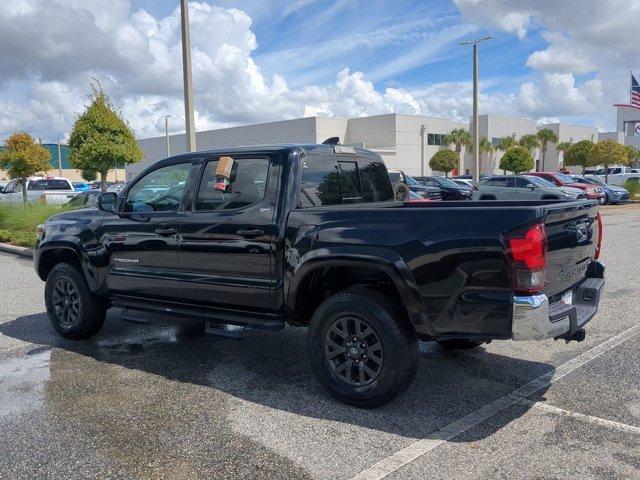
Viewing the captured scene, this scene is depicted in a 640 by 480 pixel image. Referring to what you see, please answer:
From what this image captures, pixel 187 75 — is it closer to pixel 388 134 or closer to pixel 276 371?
pixel 276 371

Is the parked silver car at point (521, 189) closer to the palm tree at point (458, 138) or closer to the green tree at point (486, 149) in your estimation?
the palm tree at point (458, 138)

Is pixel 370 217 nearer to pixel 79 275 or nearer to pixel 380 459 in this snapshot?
pixel 380 459

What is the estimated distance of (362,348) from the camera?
423cm

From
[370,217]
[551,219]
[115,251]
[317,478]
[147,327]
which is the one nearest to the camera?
[317,478]

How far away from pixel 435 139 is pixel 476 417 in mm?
63490

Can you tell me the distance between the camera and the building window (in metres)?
64.5

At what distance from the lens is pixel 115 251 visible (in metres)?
5.65

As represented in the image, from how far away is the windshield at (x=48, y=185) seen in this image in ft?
75.4

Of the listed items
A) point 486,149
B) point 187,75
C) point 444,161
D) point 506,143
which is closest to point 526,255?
point 187,75

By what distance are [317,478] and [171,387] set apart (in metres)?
1.87

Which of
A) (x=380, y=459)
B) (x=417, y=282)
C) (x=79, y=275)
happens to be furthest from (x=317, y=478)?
(x=79, y=275)

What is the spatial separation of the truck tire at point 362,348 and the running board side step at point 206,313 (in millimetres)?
440

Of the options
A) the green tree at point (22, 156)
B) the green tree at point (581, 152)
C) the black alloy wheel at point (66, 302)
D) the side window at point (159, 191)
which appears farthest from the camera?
the green tree at point (581, 152)

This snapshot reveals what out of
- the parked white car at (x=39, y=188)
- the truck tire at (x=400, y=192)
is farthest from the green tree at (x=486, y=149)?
the truck tire at (x=400, y=192)
